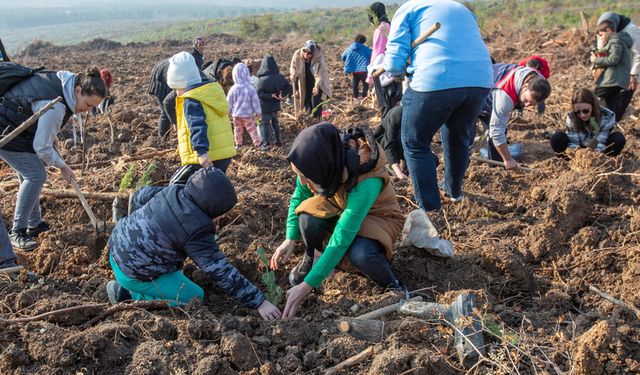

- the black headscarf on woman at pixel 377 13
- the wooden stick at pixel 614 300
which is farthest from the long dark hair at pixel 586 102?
the black headscarf on woman at pixel 377 13

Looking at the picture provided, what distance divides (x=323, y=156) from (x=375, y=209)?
673mm

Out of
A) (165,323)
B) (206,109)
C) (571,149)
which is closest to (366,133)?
(165,323)

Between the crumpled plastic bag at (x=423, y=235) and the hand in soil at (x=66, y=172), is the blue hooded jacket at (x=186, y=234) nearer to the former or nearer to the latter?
the crumpled plastic bag at (x=423, y=235)

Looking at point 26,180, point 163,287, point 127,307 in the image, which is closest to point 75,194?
point 26,180

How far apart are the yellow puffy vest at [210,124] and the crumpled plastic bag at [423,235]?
77.1 inches

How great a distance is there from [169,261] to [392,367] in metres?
1.41

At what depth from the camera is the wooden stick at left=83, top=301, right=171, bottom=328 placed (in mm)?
2936

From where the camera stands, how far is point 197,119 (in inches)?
176

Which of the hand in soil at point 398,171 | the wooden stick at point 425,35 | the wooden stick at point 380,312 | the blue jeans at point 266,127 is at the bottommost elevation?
the blue jeans at point 266,127

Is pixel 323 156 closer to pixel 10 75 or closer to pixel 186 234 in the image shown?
pixel 186 234

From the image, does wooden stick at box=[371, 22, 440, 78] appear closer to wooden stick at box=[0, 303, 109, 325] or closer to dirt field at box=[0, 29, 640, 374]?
dirt field at box=[0, 29, 640, 374]

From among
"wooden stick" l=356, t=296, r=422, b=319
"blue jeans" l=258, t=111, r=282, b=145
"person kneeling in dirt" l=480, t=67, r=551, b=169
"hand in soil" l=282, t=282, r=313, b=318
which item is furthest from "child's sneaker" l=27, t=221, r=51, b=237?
"person kneeling in dirt" l=480, t=67, r=551, b=169

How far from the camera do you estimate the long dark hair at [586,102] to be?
537cm

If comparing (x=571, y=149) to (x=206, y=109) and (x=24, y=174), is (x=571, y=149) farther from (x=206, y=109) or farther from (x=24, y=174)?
(x=24, y=174)
